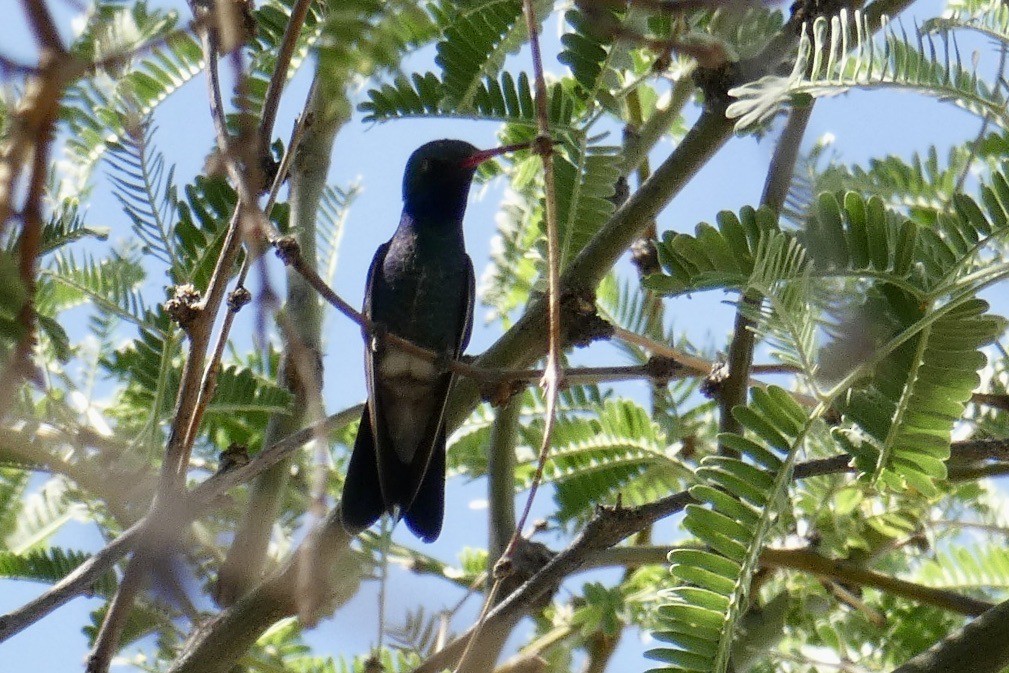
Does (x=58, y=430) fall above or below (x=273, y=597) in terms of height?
above

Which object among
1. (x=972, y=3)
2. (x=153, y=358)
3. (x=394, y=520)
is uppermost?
(x=972, y=3)

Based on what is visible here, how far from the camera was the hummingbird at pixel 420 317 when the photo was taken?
350cm

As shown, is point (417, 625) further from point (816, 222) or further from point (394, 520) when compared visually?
point (816, 222)

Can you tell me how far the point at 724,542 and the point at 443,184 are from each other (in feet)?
9.73

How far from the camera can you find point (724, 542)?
1918 millimetres

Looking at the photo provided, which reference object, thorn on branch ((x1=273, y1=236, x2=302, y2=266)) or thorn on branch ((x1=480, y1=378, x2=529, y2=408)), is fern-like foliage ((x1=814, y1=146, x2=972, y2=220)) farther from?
thorn on branch ((x1=273, y1=236, x2=302, y2=266))

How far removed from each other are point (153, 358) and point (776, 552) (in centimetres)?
152

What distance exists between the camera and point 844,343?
84.0 inches

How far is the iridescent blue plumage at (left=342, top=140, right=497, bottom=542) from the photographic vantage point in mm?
3500

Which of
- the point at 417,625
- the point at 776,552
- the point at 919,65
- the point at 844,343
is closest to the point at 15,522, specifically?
the point at 417,625

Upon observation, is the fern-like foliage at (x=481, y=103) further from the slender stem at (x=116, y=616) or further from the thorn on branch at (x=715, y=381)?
the slender stem at (x=116, y=616)

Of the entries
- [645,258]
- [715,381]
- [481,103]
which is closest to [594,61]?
[481,103]

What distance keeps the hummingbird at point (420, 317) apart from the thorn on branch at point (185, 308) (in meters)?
1.42

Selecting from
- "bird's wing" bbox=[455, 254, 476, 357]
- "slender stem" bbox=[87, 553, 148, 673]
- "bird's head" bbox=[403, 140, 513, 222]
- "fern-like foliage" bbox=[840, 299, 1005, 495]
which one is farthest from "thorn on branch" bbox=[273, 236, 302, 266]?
"bird's head" bbox=[403, 140, 513, 222]
